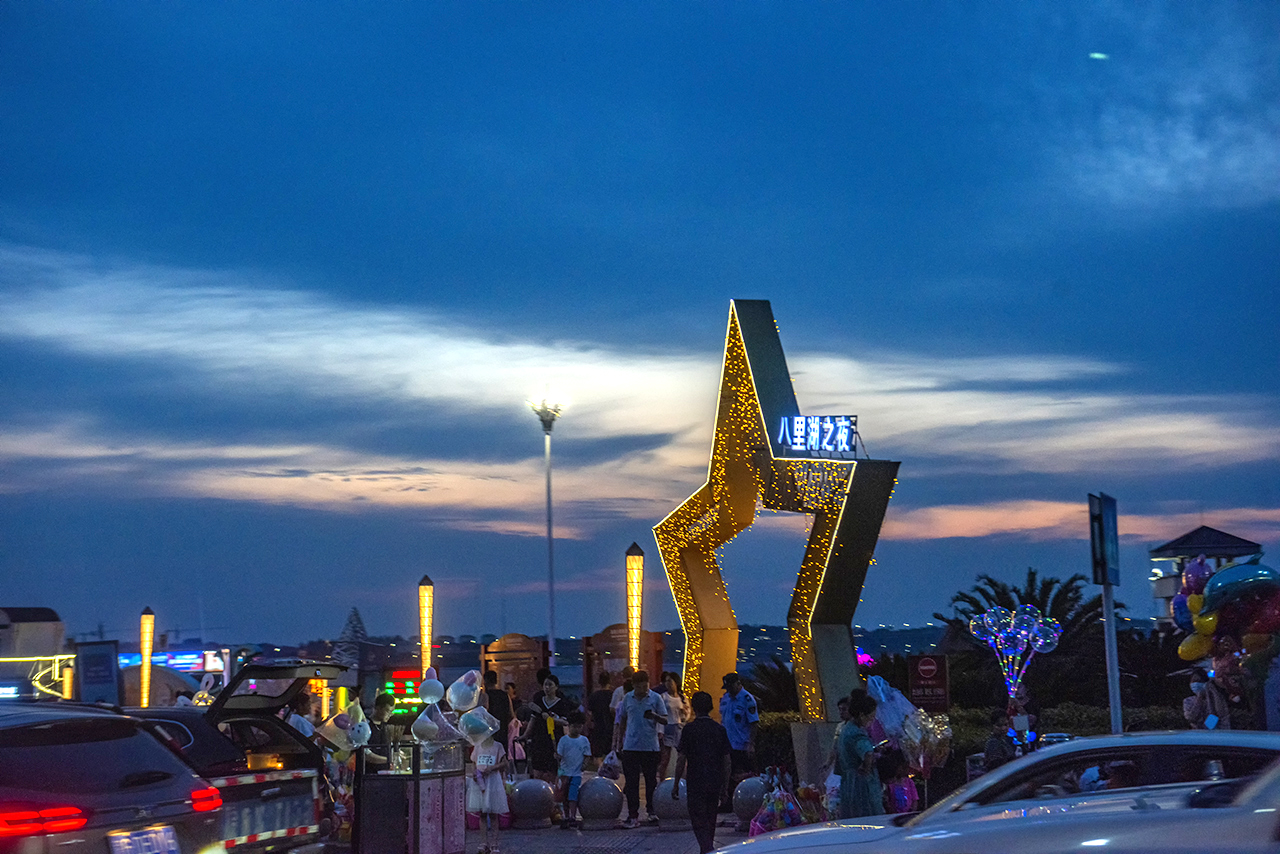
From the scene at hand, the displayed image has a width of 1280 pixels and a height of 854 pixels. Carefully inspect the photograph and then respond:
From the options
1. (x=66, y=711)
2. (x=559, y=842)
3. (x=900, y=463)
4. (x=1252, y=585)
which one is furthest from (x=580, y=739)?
(x=66, y=711)

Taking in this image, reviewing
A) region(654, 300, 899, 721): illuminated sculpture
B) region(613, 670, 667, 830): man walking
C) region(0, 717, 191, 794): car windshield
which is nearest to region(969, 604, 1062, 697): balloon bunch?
region(654, 300, 899, 721): illuminated sculpture

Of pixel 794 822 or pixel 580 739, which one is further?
pixel 580 739

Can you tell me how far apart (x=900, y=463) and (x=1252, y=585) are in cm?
586

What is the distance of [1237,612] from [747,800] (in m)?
5.61

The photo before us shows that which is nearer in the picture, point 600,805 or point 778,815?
point 778,815

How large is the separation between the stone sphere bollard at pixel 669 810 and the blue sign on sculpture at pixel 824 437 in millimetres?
6042

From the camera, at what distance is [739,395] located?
70.7 feet

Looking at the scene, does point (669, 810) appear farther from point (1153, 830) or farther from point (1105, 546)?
point (1153, 830)

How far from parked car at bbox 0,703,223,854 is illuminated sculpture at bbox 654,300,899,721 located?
41.7ft

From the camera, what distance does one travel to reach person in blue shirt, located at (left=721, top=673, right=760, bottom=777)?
16.4 meters

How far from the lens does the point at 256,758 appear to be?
1198 centimetres

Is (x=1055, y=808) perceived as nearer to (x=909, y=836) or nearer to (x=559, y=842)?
(x=909, y=836)

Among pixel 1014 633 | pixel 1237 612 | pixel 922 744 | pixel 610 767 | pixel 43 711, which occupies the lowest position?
pixel 610 767

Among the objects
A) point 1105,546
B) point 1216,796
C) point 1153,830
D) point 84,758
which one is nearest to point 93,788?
point 84,758
